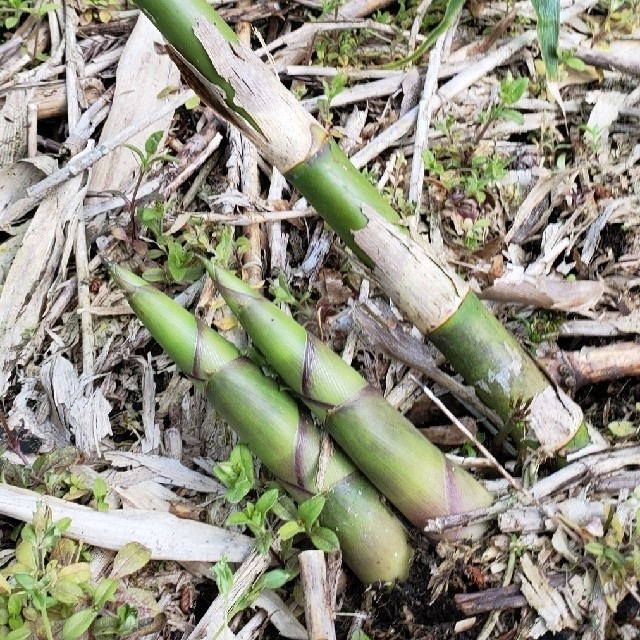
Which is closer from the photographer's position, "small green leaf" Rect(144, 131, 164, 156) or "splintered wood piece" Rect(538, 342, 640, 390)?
"splintered wood piece" Rect(538, 342, 640, 390)

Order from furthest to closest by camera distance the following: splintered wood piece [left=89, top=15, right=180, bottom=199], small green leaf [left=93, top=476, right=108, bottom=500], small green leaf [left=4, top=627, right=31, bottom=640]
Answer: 1. splintered wood piece [left=89, top=15, right=180, bottom=199]
2. small green leaf [left=93, top=476, right=108, bottom=500]
3. small green leaf [left=4, top=627, right=31, bottom=640]

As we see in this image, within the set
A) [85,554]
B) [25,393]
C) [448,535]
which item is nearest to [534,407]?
[448,535]

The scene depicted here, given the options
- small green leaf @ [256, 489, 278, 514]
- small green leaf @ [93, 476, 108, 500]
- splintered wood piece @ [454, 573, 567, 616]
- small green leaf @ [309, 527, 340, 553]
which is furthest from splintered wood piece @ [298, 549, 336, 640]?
small green leaf @ [93, 476, 108, 500]

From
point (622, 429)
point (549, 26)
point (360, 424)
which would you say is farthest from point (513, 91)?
point (360, 424)

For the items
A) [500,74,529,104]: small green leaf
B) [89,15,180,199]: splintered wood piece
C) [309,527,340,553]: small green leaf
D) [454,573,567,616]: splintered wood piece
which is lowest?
[454,573,567,616]: splintered wood piece

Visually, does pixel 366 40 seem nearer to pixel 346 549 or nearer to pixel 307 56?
pixel 307 56

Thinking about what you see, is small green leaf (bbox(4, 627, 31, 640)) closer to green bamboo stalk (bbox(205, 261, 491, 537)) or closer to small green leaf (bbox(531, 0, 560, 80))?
green bamboo stalk (bbox(205, 261, 491, 537))
